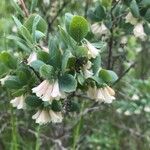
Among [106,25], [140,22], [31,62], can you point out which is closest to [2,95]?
[106,25]

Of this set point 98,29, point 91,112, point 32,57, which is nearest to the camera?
point 32,57

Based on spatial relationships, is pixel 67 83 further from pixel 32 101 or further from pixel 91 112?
pixel 91 112

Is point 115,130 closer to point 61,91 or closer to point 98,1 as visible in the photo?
point 98,1

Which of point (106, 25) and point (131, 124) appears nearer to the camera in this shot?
point (106, 25)

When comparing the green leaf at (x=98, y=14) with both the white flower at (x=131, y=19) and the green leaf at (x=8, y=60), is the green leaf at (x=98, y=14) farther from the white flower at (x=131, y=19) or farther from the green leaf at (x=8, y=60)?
the green leaf at (x=8, y=60)

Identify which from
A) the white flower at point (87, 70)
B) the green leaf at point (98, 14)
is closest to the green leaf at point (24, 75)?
the white flower at point (87, 70)

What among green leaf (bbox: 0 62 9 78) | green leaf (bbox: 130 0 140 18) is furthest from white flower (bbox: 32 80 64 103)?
green leaf (bbox: 130 0 140 18)

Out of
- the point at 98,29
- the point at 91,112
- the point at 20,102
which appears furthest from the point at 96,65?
the point at 91,112
